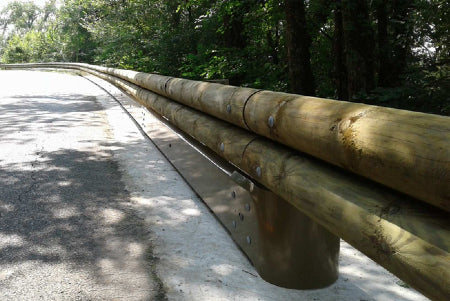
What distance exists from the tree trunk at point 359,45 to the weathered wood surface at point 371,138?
17.7 ft

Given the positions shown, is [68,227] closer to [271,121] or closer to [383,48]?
[271,121]

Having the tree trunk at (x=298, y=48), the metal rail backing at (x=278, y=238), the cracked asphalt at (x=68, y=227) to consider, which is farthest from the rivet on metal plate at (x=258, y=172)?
the tree trunk at (x=298, y=48)

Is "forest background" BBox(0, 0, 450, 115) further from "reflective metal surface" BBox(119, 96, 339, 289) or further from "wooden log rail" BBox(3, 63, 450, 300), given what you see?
"wooden log rail" BBox(3, 63, 450, 300)

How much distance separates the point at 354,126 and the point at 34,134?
19.3 ft

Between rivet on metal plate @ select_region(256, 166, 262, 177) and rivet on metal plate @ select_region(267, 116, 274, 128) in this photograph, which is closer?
rivet on metal plate @ select_region(267, 116, 274, 128)

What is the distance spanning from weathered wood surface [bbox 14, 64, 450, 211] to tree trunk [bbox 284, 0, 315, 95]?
700 centimetres

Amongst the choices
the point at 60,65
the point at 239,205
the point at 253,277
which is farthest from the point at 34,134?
the point at 60,65

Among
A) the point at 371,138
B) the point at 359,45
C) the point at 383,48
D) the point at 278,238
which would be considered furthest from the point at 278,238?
the point at 383,48

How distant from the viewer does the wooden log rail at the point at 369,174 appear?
1208 millimetres

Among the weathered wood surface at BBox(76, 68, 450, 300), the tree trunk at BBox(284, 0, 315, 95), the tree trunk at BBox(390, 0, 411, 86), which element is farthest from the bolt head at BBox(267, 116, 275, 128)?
the tree trunk at BBox(284, 0, 315, 95)

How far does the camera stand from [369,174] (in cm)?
148

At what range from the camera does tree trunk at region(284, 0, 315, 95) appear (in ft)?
30.0

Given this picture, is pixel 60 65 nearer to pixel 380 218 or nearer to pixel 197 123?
pixel 197 123

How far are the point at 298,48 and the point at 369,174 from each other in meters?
8.25
